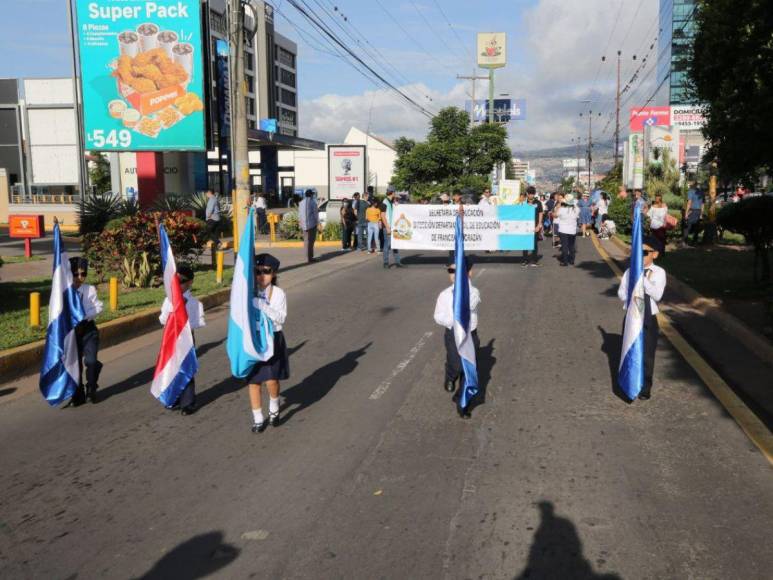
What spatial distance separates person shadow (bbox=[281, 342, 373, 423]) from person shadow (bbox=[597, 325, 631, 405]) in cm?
289

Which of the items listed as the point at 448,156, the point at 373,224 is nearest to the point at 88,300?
the point at 373,224

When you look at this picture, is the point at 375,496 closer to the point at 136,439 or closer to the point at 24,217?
the point at 136,439

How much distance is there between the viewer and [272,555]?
418cm

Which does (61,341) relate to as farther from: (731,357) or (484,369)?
(731,357)

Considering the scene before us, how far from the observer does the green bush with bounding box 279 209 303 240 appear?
27266 millimetres

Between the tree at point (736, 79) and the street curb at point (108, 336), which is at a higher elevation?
the tree at point (736, 79)

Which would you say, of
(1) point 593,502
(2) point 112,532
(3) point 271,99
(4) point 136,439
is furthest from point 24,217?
(3) point 271,99

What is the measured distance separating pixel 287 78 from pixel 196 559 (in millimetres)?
113050

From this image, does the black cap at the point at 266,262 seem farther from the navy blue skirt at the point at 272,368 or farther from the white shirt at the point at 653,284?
the white shirt at the point at 653,284

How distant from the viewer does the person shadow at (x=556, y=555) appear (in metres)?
3.95

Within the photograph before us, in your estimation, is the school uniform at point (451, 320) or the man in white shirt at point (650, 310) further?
the man in white shirt at point (650, 310)

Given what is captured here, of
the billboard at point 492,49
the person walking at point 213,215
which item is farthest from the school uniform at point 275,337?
the billboard at point 492,49

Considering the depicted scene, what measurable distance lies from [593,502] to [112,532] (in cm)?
303

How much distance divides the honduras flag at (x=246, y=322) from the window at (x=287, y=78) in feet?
350
